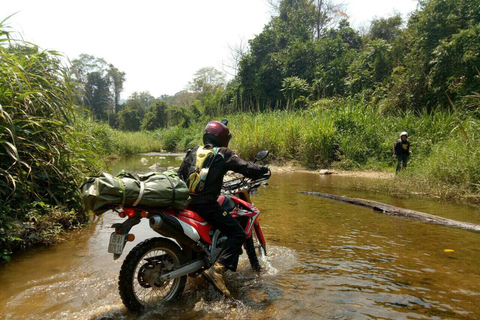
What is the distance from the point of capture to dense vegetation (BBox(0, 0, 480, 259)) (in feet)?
13.6

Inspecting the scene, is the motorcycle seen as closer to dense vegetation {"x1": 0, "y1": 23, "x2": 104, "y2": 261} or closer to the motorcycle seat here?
the motorcycle seat

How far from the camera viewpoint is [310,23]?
31625mm

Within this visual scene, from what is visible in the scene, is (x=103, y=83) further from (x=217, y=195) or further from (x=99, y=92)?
(x=217, y=195)

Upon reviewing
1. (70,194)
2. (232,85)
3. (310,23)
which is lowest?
(70,194)

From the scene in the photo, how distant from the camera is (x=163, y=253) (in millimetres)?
3008

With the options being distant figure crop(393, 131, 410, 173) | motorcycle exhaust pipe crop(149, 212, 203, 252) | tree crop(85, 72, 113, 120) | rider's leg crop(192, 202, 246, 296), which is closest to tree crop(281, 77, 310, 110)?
distant figure crop(393, 131, 410, 173)

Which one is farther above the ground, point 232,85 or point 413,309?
point 232,85

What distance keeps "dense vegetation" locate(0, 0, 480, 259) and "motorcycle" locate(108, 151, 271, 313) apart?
183 cm

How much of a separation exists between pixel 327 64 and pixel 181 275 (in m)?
23.5

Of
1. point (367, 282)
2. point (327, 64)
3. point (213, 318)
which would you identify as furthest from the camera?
point (327, 64)

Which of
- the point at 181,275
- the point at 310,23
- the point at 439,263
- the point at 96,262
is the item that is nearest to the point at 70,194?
the point at 96,262

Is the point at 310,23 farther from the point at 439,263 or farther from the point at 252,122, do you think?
the point at 439,263

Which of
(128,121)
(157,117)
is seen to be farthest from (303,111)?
(128,121)

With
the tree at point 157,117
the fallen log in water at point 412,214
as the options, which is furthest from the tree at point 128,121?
the fallen log in water at point 412,214
